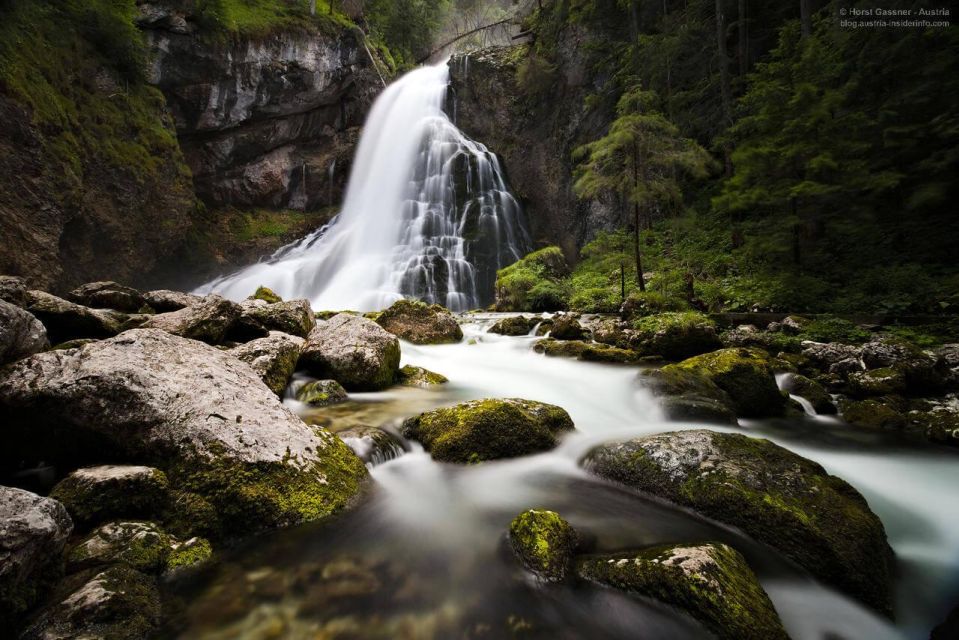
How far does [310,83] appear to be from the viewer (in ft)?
82.9

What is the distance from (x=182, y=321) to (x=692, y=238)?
1710 cm

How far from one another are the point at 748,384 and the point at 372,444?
514 cm

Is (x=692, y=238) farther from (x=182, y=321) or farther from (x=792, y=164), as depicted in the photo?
(x=182, y=321)

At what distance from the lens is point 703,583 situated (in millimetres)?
2031

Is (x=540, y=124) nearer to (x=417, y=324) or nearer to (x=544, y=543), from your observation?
(x=417, y=324)

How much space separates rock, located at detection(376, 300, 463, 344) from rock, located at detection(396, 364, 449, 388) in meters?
3.10

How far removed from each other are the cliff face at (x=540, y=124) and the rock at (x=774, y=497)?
18.3 metres

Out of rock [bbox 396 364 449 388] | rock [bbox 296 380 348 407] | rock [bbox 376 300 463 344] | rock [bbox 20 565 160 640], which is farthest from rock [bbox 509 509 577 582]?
rock [bbox 376 300 463 344]

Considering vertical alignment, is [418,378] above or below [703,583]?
above

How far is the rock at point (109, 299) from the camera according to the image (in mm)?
7578

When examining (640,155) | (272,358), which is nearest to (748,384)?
(272,358)

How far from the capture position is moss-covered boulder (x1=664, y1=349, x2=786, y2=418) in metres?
5.38

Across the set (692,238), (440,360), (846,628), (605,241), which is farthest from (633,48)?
(846,628)

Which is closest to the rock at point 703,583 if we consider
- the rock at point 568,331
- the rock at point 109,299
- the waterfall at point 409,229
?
the rock at point 568,331
